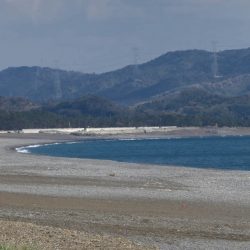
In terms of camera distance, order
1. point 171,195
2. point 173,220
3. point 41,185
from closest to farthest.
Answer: point 173,220
point 171,195
point 41,185

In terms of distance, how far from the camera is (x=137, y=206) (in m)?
31.0

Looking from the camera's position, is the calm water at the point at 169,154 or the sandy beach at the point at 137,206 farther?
the calm water at the point at 169,154

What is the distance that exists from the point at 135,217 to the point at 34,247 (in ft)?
31.5

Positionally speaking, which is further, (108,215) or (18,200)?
(18,200)

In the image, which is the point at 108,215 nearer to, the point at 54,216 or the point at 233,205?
the point at 54,216

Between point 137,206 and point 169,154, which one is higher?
point 169,154

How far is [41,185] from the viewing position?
40.1 m

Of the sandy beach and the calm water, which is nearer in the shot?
the sandy beach

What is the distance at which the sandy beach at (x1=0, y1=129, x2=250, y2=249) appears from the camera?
22.8m

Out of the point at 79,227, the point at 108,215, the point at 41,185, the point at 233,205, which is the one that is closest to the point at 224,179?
the point at 41,185

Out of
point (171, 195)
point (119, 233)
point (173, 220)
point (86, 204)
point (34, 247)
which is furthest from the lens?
point (171, 195)

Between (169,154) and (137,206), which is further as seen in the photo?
(169,154)

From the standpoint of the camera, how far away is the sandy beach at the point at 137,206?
74.8 ft

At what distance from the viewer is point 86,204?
31.3 metres
